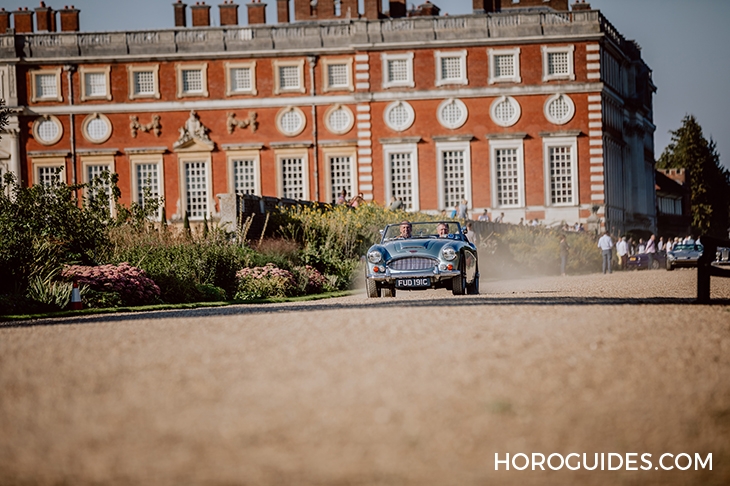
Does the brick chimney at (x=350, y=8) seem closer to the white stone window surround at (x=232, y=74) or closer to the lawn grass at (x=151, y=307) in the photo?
the white stone window surround at (x=232, y=74)

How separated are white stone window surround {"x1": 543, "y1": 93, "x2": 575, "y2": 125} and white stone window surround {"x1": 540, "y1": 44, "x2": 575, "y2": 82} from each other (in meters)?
0.86

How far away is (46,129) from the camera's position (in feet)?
176

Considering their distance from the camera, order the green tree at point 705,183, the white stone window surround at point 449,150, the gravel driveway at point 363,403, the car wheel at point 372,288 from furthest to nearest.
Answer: the green tree at point 705,183, the white stone window surround at point 449,150, the car wheel at point 372,288, the gravel driveway at point 363,403

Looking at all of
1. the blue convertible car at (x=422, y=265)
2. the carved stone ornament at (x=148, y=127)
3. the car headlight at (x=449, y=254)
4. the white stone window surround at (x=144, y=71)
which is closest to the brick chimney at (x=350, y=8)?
the white stone window surround at (x=144, y=71)

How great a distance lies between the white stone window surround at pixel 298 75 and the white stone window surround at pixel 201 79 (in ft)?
11.2

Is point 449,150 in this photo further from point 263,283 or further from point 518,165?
point 263,283

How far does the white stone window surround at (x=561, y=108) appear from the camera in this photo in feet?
173

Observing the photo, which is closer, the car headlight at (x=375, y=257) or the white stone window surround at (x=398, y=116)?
the car headlight at (x=375, y=257)

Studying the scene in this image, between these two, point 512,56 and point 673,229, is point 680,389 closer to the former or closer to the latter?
point 512,56

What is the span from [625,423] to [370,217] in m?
24.2

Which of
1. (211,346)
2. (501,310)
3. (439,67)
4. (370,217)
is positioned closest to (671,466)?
(211,346)

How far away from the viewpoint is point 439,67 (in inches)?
2080

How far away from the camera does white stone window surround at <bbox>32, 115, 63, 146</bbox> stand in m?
53.6

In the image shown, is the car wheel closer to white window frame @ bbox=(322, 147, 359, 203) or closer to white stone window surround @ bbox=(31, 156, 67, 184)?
white window frame @ bbox=(322, 147, 359, 203)
